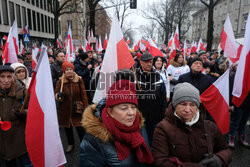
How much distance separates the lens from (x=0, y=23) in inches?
885

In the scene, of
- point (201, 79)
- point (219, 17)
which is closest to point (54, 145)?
point (201, 79)

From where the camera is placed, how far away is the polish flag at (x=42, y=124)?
181 centimetres

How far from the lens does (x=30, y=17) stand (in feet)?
99.3

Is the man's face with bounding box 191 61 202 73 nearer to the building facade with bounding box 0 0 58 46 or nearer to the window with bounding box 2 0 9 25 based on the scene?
the building facade with bounding box 0 0 58 46

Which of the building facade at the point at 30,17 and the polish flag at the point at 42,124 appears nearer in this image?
Answer: the polish flag at the point at 42,124

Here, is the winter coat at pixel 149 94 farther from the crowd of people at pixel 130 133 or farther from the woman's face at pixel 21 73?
the woman's face at pixel 21 73

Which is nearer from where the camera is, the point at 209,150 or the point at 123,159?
the point at 123,159

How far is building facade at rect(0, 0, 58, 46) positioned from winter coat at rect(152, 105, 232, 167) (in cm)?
2428

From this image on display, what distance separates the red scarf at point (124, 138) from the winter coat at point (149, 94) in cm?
169

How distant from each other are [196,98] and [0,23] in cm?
2724

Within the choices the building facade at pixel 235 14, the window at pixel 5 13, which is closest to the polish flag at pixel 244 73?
the window at pixel 5 13

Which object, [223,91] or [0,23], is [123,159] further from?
[0,23]

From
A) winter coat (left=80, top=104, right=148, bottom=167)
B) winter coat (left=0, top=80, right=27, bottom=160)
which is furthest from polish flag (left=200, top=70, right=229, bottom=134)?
winter coat (left=0, top=80, right=27, bottom=160)

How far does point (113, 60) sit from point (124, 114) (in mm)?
1521
